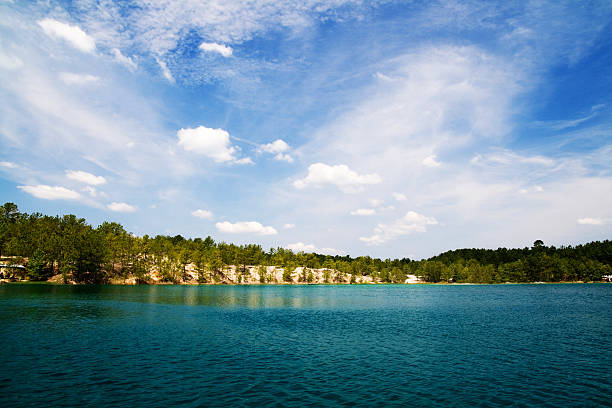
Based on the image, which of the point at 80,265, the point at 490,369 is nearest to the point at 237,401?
A: the point at 490,369

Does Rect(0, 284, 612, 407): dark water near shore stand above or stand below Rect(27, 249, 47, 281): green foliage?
below

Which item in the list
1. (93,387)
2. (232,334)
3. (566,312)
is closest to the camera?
(93,387)

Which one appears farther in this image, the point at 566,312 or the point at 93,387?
the point at 566,312

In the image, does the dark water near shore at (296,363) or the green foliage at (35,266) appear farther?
the green foliage at (35,266)

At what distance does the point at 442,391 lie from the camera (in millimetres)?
27922

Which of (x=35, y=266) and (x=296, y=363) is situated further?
(x=35, y=266)

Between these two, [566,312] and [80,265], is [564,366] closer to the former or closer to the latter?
[566,312]

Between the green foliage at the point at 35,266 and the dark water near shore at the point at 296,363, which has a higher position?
the green foliage at the point at 35,266

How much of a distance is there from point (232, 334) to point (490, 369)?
3438 centimetres

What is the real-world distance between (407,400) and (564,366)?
21.7m

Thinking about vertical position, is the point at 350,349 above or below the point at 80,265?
below

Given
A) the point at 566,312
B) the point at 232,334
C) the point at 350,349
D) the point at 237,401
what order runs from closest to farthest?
the point at 237,401
the point at 350,349
the point at 232,334
the point at 566,312

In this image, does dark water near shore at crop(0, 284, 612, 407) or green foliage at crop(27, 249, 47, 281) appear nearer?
dark water near shore at crop(0, 284, 612, 407)

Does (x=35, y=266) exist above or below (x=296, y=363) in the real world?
above
